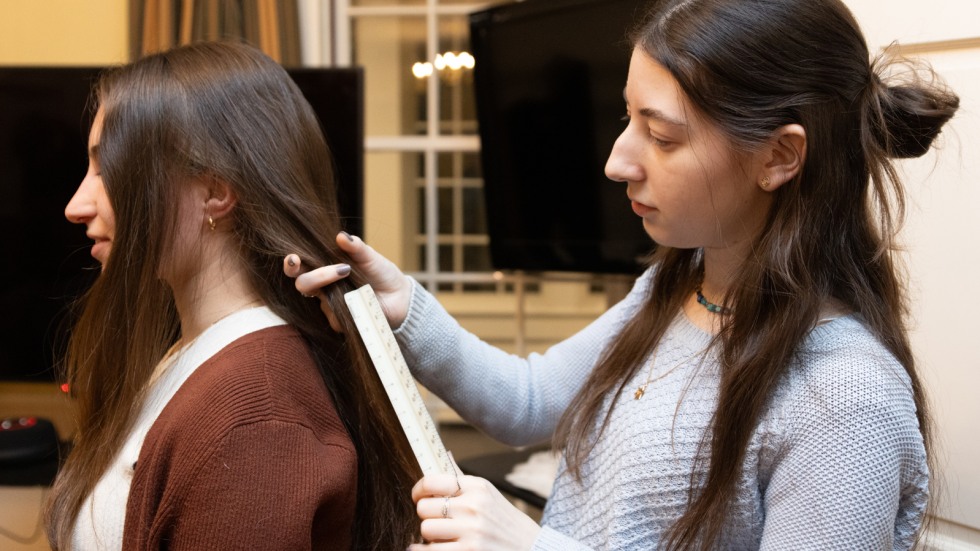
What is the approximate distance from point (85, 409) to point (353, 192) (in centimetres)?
122

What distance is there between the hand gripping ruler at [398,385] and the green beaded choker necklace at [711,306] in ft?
1.33

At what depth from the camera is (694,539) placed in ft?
3.51

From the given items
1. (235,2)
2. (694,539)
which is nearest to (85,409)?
(694,539)

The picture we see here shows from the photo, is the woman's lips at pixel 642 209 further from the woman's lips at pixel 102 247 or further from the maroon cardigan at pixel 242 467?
the woman's lips at pixel 102 247

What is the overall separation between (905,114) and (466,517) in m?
0.71

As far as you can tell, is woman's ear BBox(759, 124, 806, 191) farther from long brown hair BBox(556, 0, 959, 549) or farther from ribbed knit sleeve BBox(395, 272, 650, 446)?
ribbed knit sleeve BBox(395, 272, 650, 446)

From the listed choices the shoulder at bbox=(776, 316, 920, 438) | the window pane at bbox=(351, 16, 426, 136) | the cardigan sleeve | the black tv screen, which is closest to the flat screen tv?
the black tv screen

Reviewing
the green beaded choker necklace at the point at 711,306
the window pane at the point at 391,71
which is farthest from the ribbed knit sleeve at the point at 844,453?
the window pane at the point at 391,71

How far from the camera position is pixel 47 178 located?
2.44 metres

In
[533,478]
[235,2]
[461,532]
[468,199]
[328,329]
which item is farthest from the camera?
[468,199]

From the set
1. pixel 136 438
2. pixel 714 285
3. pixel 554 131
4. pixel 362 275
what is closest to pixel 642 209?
pixel 714 285

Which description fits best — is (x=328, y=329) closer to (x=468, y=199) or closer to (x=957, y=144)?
(x=957, y=144)

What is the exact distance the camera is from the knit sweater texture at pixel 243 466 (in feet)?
3.31

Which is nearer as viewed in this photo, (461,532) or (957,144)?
(461,532)
